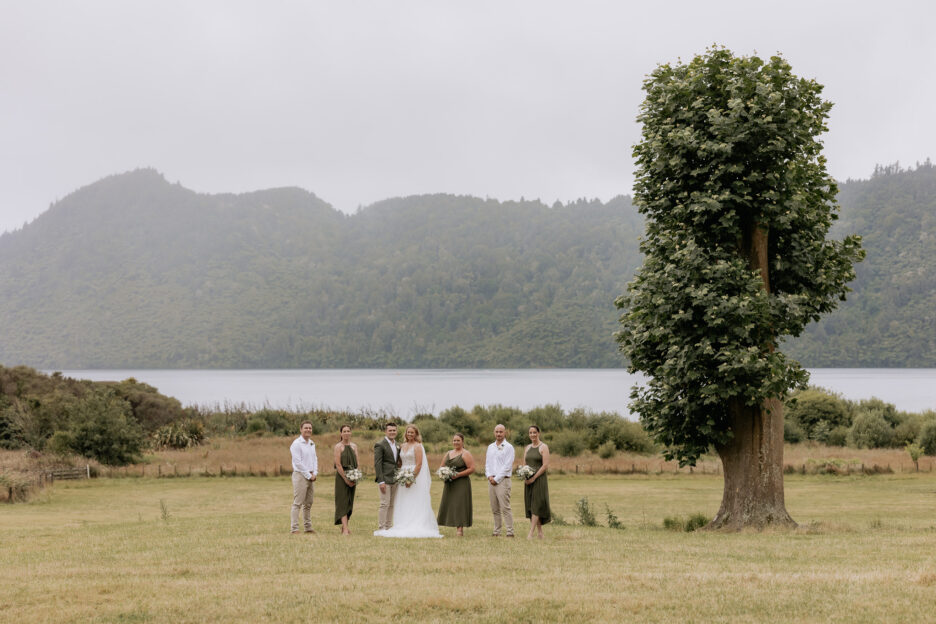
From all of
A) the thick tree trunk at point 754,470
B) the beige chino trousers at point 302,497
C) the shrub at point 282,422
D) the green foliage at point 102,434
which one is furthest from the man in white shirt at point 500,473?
the shrub at point 282,422

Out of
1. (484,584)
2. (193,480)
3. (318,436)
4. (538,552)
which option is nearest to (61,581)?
(484,584)

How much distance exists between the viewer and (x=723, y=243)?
20578 mm

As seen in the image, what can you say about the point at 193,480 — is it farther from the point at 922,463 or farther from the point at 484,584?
the point at 922,463

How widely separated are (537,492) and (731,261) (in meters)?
7.15

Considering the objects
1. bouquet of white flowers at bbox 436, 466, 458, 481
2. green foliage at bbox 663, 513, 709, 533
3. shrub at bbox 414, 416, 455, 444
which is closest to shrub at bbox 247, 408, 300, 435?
shrub at bbox 414, 416, 455, 444

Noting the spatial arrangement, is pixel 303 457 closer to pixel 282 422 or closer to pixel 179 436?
pixel 179 436

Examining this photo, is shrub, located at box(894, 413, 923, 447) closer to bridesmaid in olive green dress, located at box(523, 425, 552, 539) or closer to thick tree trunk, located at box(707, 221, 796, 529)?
thick tree trunk, located at box(707, 221, 796, 529)

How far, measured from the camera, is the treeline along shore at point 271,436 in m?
38.3

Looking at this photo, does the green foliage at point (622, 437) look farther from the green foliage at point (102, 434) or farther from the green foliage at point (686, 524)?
the green foliage at point (686, 524)

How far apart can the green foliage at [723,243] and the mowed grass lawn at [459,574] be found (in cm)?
336

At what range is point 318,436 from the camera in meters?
55.6

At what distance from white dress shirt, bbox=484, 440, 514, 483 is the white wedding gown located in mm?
1267

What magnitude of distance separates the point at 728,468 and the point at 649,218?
6527 millimetres

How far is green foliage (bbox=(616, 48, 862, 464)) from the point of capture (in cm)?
1916
